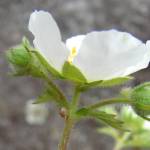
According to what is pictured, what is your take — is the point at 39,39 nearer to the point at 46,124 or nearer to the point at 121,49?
the point at 121,49

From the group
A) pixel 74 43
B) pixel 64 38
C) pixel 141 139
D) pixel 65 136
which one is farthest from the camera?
pixel 64 38

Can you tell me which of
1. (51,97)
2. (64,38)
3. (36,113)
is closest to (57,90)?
(51,97)

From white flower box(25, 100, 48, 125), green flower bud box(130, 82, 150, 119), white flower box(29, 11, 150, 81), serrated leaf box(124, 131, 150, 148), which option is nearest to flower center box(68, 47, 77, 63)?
white flower box(29, 11, 150, 81)

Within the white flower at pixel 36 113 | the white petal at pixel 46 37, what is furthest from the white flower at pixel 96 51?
the white flower at pixel 36 113

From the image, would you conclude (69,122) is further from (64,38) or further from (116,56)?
(64,38)

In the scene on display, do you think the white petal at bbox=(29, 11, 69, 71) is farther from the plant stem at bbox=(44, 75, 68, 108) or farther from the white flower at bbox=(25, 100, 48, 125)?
the white flower at bbox=(25, 100, 48, 125)

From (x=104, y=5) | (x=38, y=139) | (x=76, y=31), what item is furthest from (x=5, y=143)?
(x=104, y=5)
